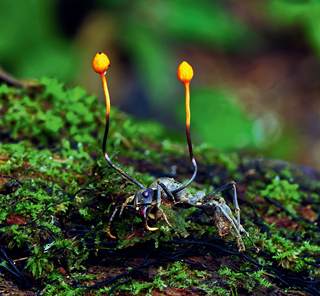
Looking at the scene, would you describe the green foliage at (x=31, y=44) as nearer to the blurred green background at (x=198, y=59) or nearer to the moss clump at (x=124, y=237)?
the blurred green background at (x=198, y=59)

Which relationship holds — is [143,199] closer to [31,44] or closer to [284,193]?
[284,193]

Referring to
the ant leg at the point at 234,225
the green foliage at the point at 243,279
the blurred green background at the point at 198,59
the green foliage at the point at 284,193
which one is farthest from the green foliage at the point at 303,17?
the green foliage at the point at 243,279

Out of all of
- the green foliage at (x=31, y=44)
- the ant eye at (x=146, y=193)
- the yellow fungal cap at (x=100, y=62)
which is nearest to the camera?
the yellow fungal cap at (x=100, y=62)

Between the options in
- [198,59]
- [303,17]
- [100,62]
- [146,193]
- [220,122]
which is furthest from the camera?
[198,59]

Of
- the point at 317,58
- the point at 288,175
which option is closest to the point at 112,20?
the point at 317,58

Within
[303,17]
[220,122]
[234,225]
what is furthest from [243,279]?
[303,17]

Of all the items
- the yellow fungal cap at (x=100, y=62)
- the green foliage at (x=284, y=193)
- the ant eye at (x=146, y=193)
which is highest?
the yellow fungal cap at (x=100, y=62)
